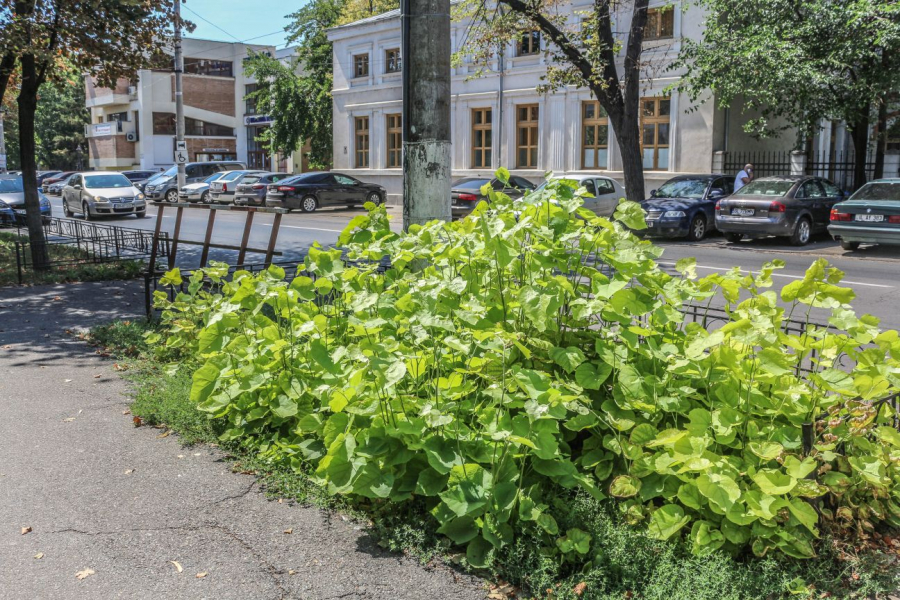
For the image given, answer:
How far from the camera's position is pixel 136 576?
3.97 metres

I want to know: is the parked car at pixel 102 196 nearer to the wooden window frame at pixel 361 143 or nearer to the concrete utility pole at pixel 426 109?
the wooden window frame at pixel 361 143

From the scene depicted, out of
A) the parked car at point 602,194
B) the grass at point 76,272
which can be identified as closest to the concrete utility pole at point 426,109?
the grass at point 76,272

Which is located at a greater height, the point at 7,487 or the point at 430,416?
the point at 430,416

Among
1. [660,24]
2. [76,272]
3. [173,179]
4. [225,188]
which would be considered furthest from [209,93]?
[76,272]

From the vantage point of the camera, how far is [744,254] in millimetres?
18609

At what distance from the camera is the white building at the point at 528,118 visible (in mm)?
28562

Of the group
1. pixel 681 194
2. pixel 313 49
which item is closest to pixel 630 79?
pixel 681 194

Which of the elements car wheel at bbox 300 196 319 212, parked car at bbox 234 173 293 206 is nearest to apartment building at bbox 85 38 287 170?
parked car at bbox 234 173 293 206

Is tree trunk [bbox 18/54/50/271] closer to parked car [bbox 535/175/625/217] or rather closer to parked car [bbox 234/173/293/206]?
parked car [bbox 535/175/625/217]

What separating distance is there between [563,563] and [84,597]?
2.16m

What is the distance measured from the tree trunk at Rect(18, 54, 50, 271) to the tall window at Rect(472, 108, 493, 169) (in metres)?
22.3

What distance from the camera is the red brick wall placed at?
65375mm

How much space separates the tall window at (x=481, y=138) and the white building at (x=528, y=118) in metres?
0.04

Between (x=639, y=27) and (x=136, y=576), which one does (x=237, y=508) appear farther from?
(x=639, y=27)
